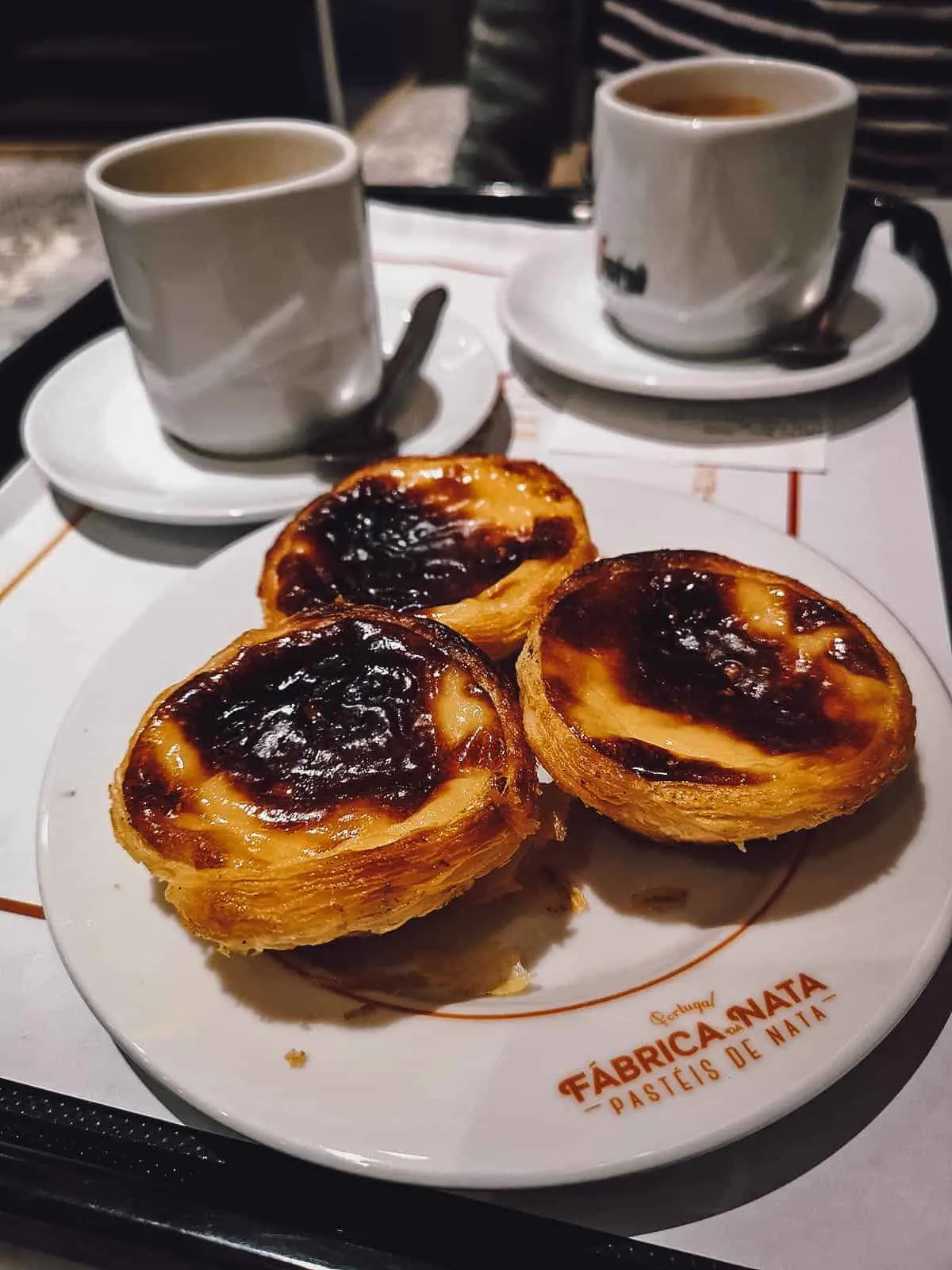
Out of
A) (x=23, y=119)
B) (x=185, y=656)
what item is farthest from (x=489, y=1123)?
(x=23, y=119)

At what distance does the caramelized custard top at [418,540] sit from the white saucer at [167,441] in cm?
13

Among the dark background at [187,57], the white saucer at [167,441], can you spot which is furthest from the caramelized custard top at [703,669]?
the dark background at [187,57]

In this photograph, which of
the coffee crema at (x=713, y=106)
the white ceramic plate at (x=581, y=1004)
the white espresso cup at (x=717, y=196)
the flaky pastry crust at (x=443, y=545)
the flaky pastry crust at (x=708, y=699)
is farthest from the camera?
the coffee crema at (x=713, y=106)

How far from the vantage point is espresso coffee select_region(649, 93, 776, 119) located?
128cm

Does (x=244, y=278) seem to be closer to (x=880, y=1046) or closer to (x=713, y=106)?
(x=713, y=106)

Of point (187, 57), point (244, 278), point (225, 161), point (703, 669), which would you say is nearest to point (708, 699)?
point (703, 669)

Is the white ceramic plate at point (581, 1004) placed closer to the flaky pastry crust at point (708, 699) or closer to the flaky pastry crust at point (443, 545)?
the flaky pastry crust at point (708, 699)

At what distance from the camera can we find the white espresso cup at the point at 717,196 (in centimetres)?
108

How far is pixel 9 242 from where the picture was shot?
9.47ft

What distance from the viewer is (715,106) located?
51.2 inches

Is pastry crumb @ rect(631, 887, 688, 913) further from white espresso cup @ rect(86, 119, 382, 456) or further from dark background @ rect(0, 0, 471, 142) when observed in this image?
dark background @ rect(0, 0, 471, 142)

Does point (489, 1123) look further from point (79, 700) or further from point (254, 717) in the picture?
point (79, 700)

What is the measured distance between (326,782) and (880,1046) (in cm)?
39

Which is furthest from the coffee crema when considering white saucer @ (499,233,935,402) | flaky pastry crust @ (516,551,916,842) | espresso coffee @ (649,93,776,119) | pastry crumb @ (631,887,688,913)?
pastry crumb @ (631,887,688,913)
